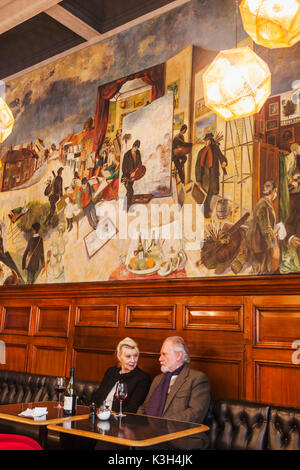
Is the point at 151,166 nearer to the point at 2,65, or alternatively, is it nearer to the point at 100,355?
the point at 100,355

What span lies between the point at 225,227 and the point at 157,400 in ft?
7.11

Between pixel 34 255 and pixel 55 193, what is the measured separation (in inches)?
43.2

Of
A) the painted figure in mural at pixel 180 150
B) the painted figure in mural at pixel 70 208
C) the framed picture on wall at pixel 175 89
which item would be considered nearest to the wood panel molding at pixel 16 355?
the painted figure in mural at pixel 70 208

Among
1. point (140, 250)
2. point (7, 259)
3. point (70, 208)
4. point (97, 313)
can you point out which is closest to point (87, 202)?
point (70, 208)

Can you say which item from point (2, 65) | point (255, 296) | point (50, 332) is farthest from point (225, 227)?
point (2, 65)

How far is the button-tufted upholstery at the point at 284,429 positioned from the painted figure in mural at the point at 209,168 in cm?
252

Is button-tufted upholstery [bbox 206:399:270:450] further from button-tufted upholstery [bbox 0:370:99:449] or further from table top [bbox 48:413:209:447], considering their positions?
button-tufted upholstery [bbox 0:370:99:449]

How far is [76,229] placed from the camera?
25.6ft

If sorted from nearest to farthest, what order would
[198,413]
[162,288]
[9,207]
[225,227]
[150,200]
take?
[198,413] < [225,227] < [162,288] < [150,200] < [9,207]

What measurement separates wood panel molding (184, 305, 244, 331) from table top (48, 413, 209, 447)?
63.3 inches

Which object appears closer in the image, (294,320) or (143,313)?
(294,320)

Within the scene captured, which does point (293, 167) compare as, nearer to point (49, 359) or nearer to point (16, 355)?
point (49, 359)

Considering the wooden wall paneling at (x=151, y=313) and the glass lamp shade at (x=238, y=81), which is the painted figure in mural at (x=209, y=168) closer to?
the wooden wall paneling at (x=151, y=313)

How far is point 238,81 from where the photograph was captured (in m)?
3.90
